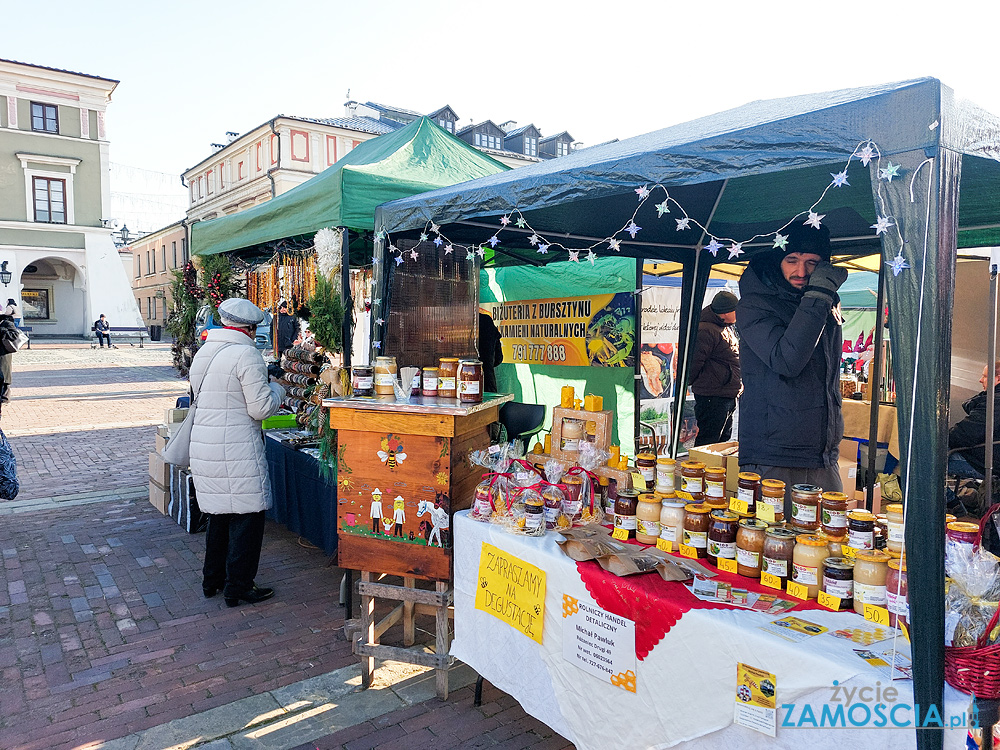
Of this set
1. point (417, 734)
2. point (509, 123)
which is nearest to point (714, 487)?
point (417, 734)

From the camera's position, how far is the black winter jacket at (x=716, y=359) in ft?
18.7

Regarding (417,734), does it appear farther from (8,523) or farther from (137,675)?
(8,523)

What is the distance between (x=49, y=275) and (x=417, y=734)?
135ft

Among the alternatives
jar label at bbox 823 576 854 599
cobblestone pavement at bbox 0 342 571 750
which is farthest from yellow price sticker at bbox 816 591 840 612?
cobblestone pavement at bbox 0 342 571 750

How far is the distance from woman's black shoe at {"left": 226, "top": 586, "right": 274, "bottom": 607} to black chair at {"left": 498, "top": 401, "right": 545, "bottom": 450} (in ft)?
7.80

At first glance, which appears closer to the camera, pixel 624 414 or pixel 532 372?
pixel 624 414

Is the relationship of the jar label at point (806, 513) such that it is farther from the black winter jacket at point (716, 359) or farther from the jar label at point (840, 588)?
the black winter jacket at point (716, 359)

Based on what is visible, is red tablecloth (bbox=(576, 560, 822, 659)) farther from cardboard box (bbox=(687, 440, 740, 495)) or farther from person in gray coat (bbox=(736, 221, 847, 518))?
cardboard box (bbox=(687, 440, 740, 495))

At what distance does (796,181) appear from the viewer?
12.8 feet

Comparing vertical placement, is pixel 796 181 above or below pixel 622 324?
above

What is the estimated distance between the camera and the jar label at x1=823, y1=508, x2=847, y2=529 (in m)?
1.94

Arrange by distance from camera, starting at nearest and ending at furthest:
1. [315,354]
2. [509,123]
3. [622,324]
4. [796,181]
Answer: [796,181]
[315,354]
[622,324]
[509,123]

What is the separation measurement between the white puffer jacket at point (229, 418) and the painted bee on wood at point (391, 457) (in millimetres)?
1106

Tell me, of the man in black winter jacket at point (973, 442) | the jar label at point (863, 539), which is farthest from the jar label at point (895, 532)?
the man in black winter jacket at point (973, 442)
